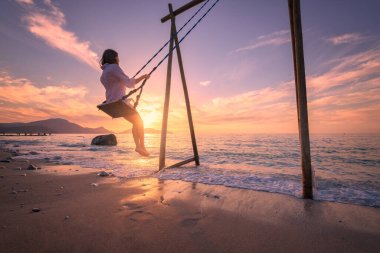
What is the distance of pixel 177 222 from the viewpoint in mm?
2525

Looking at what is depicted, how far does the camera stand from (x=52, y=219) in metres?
2.56

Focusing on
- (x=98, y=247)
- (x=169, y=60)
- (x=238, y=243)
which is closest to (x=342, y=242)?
(x=238, y=243)

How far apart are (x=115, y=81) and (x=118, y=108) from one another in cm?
67

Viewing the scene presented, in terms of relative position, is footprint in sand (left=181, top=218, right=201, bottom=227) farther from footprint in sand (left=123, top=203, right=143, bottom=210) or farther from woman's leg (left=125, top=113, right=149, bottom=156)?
woman's leg (left=125, top=113, right=149, bottom=156)

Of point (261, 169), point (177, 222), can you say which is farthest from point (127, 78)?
point (261, 169)

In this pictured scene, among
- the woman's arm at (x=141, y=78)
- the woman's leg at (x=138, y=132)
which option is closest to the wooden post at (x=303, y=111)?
the woman's arm at (x=141, y=78)

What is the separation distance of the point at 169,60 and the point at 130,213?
5.44 m

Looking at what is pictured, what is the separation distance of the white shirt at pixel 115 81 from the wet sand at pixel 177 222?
216cm

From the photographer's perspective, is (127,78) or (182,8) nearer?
(127,78)

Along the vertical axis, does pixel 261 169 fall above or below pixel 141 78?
below

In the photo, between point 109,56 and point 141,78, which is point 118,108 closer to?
point 141,78

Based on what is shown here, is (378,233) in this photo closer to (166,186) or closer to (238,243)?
(238,243)

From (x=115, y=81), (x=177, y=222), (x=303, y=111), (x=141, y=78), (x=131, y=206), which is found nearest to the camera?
(x=177, y=222)

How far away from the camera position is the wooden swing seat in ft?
14.9
